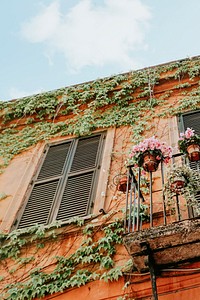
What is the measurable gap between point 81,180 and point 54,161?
1.03m

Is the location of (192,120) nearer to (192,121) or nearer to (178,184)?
(192,121)

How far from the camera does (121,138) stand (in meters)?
7.90

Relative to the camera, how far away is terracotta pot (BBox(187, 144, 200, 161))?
570cm

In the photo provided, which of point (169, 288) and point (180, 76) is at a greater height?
point (180, 76)

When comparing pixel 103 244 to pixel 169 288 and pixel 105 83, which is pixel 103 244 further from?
pixel 105 83

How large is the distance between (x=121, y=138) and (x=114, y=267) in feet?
10.1

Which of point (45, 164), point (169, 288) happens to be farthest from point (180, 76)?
point (169, 288)

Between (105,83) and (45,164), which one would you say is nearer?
(45,164)

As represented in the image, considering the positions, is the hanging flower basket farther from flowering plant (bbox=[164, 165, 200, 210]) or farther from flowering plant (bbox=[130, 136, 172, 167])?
flowering plant (bbox=[130, 136, 172, 167])

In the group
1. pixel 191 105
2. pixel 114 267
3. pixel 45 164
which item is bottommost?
pixel 114 267

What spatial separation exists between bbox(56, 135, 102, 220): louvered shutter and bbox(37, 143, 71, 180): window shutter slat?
245 mm

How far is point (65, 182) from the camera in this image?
23.7ft

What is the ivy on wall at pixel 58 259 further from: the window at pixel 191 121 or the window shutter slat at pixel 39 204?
the window at pixel 191 121

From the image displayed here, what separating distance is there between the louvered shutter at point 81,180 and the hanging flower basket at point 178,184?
1.60m
